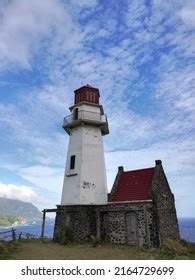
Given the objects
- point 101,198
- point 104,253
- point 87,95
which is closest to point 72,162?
point 101,198

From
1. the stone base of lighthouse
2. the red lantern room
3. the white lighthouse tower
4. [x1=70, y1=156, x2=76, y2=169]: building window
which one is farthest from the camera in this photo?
the red lantern room

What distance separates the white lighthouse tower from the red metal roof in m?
1.32

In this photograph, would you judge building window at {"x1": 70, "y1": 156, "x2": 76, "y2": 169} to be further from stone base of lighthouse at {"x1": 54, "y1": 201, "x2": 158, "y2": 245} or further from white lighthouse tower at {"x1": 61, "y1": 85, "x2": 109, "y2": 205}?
stone base of lighthouse at {"x1": 54, "y1": 201, "x2": 158, "y2": 245}

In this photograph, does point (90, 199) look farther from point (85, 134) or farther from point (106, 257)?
point (106, 257)

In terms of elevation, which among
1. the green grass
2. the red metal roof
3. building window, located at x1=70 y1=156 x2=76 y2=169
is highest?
building window, located at x1=70 y1=156 x2=76 y2=169

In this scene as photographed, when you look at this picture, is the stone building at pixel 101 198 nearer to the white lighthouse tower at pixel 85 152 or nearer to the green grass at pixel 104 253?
the white lighthouse tower at pixel 85 152

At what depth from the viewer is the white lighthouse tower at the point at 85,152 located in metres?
22.2

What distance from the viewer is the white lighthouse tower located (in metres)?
22.2

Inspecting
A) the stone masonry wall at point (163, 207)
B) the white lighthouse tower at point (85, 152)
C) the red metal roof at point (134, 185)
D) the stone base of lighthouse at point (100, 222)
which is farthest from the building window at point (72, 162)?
the stone masonry wall at point (163, 207)

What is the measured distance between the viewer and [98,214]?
2141 cm

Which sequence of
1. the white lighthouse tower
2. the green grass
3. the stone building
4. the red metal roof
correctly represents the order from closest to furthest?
1. the green grass
2. the stone building
3. the red metal roof
4. the white lighthouse tower

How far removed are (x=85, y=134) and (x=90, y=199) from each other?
18.0 ft

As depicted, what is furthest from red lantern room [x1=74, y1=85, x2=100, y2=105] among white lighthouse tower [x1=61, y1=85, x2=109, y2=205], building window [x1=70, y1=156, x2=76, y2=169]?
building window [x1=70, y1=156, x2=76, y2=169]
